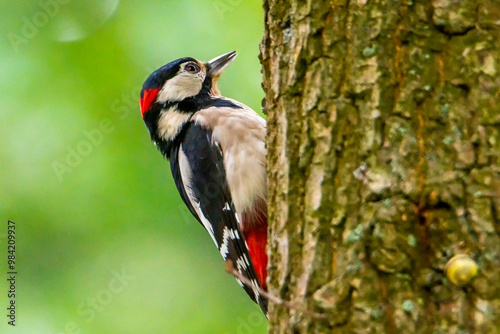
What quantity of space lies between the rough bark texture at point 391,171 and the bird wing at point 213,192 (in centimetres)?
155

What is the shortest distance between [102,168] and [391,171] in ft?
9.94

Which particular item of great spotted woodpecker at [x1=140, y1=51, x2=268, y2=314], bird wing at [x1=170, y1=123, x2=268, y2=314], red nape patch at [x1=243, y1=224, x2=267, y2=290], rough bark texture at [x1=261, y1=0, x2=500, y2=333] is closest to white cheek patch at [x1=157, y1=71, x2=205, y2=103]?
great spotted woodpecker at [x1=140, y1=51, x2=268, y2=314]

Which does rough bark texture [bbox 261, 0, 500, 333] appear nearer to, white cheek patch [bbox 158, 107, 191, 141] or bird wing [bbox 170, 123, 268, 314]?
bird wing [bbox 170, 123, 268, 314]

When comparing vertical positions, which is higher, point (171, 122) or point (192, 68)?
point (192, 68)

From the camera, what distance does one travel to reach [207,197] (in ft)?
11.2

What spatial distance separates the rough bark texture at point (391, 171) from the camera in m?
1.38

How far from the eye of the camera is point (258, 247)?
3281 mm

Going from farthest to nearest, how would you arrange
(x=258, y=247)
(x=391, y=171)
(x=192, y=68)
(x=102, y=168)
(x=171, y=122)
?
(x=102, y=168)
(x=192, y=68)
(x=171, y=122)
(x=258, y=247)
(x=391, y=171)

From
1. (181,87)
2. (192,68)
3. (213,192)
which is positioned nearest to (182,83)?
(181,87)

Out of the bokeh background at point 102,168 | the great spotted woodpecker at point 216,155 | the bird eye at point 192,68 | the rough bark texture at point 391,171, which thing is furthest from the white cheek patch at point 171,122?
the rough bark texture at point 391,171

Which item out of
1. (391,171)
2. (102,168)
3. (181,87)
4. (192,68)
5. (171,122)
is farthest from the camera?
(102,168)

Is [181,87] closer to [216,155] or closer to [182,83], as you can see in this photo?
[182,83]

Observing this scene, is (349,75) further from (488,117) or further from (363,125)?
(488,117)

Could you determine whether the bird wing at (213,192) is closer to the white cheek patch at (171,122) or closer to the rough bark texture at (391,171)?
the white cheek patch at (171,122)
